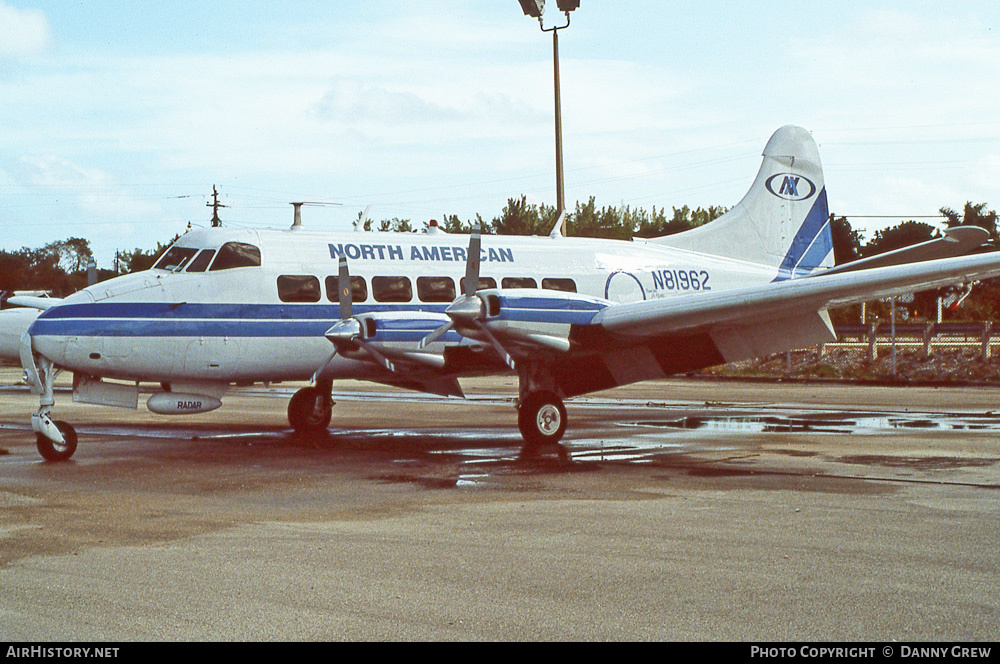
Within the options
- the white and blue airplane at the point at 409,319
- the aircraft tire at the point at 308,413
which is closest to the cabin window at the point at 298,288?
the white and blue airplane at the point at 409,319

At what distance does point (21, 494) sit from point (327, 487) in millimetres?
3133

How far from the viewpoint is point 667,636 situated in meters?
5.46

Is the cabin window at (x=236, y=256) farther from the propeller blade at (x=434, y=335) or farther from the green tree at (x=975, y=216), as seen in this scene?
the green tree at (x=975, y=216)

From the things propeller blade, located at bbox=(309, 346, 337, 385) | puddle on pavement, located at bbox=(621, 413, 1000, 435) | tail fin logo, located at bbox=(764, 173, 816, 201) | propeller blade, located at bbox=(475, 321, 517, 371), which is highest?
tail fin logo, located at bbox=(764, 173, 816, 201)

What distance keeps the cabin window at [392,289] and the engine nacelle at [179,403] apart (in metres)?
3.05

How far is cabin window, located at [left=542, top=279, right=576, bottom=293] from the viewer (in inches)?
703

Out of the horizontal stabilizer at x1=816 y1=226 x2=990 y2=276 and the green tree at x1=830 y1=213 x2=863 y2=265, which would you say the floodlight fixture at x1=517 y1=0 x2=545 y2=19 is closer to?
the horizontal stabilizer at x1=816 y1=226 x2=990 y2=276

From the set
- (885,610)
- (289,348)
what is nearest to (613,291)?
(289,348)

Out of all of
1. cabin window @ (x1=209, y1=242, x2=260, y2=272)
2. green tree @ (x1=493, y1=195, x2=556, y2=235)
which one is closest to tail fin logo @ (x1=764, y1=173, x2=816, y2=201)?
cabin window @ (x1=209, y1=242, x2=260, y2=272)

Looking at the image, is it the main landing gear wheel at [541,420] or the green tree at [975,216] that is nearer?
the main landing gear wheel at [541,420]

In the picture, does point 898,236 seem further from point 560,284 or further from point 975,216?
point 560,284

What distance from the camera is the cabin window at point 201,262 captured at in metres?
15.6

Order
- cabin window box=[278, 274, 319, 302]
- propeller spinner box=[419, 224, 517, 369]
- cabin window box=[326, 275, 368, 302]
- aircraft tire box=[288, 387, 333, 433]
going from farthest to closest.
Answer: aircraft tire box=[288, 387, 333, 433], cabin window box=[326, 275, 368, 302], cabin window box=[278, 274, 319, 302], propeller spinner box=[419, 224, 517, 369]

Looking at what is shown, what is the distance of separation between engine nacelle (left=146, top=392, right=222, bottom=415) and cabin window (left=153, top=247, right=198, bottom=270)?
6.35 feet
